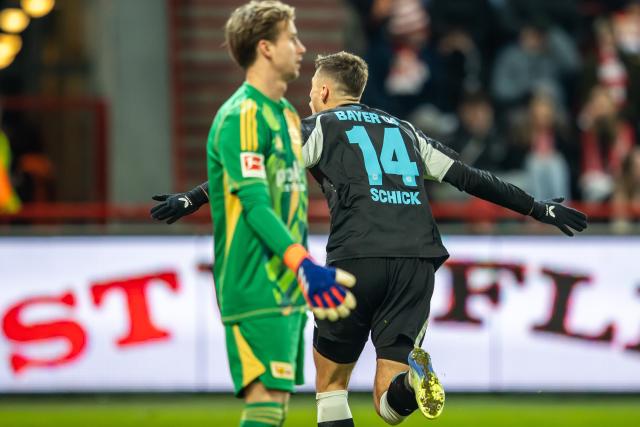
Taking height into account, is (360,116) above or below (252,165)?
above

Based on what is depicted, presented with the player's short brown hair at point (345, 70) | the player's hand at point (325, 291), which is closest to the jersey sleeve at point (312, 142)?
the player's short brown hair at point (345, 70)

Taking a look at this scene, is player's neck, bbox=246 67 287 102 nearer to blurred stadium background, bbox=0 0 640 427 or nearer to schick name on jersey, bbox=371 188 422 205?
schick name on jersey, bbox=371 188 422 205

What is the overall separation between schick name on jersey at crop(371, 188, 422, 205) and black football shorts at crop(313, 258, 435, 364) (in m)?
0.28

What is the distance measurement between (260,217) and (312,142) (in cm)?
141

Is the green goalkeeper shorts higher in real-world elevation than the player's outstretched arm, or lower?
lower

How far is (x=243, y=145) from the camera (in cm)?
532

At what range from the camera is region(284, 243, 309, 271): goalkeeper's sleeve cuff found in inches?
201

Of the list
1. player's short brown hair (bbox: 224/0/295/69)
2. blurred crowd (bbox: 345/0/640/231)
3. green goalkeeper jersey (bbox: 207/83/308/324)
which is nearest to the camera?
green goalkeeper jersey (bbox: 207/83/308/324)

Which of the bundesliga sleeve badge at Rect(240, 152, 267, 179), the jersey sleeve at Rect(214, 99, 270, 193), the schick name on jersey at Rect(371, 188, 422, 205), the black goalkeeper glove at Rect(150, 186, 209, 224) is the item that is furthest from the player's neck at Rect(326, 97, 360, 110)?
the bundesliga sleeve badge at Rect(240, 152, 267, 179)

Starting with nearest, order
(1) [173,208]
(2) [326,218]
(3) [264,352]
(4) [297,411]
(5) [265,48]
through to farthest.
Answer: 1. (3) [264,352]
2. (5) [265,48]
3. (1) [173,208]
4. (4) [297,411]
5. (2) [326,218]

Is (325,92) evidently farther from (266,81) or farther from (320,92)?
(266,81)

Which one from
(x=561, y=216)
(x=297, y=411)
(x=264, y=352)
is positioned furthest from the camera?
(x=297, y=411)

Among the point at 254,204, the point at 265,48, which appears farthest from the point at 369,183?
the point at 254,204

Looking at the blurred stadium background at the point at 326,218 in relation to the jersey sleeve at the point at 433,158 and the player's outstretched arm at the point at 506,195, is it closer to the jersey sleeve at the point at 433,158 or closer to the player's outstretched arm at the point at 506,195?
the player's outstretched arm at the point at 506,195
